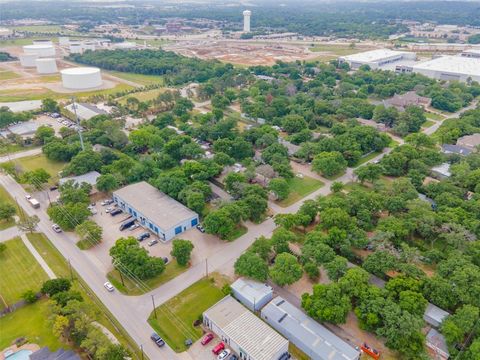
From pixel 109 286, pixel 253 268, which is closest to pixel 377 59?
pixel 253 268

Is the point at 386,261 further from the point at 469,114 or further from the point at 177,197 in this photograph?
the point at 469,114

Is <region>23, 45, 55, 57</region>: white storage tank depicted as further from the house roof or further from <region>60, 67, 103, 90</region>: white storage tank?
the house roof

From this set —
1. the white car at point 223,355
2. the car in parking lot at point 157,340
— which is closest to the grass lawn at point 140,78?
Answer: the car in parking lot at point 157,340

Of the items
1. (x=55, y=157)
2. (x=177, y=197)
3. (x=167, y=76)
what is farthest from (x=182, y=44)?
(x=177, y=197)

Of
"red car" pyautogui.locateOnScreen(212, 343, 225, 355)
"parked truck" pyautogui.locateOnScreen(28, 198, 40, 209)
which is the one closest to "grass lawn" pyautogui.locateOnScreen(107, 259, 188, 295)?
"red car" pyautogui.locateOnScreen(212, 343, 225, 355)

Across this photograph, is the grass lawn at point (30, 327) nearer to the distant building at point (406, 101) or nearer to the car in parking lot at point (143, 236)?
the car in parking lot at point (143, 236)

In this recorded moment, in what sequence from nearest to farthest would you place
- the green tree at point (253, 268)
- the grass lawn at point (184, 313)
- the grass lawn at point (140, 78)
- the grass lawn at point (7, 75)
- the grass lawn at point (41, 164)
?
the grass lawn at point (184, 313) → the green tree at point (253, 268) → the grass lawn at point (41, 164) → the grass lawn at point (140, 78) → the grass lawn at point (7, 75)
